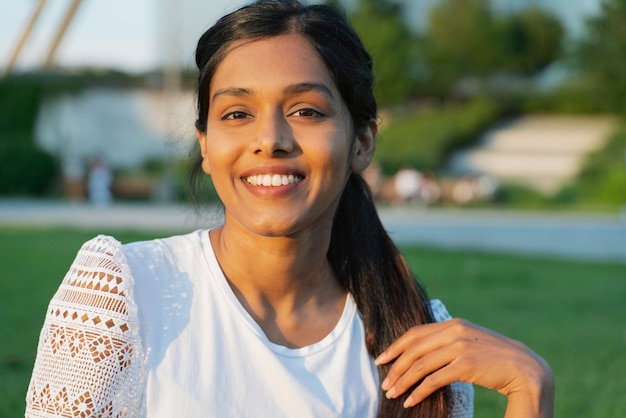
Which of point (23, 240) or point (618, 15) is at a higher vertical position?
point (618, 15)

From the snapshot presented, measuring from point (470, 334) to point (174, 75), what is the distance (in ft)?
75.5

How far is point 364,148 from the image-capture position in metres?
2.41

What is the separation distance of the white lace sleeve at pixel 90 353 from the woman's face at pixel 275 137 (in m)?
0.36

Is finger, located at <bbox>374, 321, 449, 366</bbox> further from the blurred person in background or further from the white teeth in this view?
the blurred person in background

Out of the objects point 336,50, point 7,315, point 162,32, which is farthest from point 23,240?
point 162,32

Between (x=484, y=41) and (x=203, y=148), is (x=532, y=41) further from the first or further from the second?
(x=203, y=148)

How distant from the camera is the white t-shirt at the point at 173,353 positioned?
1911mm

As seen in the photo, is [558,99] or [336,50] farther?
[558,99]

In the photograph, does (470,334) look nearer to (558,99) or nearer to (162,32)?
(162,32)

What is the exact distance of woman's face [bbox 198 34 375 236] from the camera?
2.12 metres

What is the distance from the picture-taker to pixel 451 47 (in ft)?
116

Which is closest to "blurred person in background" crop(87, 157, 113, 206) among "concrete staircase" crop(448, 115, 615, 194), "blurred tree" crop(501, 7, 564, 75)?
"concrete staircase" crop(448, 115, 615, 194)

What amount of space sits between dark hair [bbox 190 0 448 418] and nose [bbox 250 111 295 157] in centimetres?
21

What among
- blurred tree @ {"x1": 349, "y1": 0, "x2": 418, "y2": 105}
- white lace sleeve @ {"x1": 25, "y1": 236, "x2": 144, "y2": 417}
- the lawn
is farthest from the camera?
blurred tree @ {"x1": 349, "y1": 0, "x2": 418, "y2": 105}
